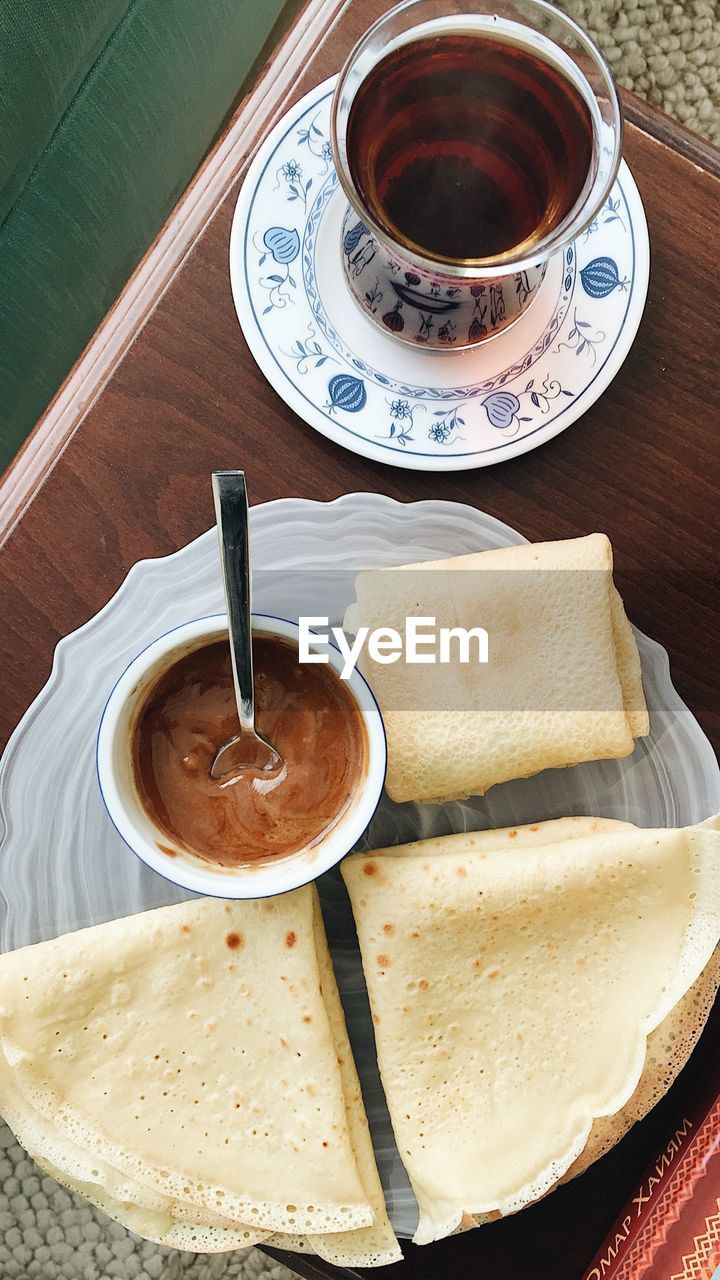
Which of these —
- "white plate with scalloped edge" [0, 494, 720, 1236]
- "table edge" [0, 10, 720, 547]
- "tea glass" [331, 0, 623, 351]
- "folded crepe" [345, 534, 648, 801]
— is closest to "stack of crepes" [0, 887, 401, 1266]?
"white plate with scalloped edge" [0, 494, 720, 1236]

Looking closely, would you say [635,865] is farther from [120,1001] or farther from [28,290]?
[28,290]

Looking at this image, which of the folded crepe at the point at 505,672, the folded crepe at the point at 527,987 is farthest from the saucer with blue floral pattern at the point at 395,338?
the folded crepe at the point at 527,987

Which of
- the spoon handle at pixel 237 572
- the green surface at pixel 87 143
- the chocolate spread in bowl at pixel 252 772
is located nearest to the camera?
the spoon handle at pixel 237 572

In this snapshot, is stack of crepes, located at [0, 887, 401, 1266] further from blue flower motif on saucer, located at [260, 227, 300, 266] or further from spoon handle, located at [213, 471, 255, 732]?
blue flower motif on saucer, located at [260, 227, 300, 266]

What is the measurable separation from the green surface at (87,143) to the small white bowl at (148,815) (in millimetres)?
508

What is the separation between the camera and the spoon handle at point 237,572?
875 mm

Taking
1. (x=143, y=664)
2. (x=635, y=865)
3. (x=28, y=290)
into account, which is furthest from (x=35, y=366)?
(x=635, y=865)

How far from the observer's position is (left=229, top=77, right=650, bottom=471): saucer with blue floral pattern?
1.04 m

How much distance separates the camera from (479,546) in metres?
1.06

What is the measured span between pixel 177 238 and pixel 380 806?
0.56 m

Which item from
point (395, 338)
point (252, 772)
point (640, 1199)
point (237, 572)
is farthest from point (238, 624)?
point (640, 1199)

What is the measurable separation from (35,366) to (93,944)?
684 mm

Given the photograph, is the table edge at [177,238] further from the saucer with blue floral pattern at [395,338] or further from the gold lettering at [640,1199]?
the gold lettering at [640,1199]

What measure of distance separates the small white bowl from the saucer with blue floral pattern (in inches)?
8.7
